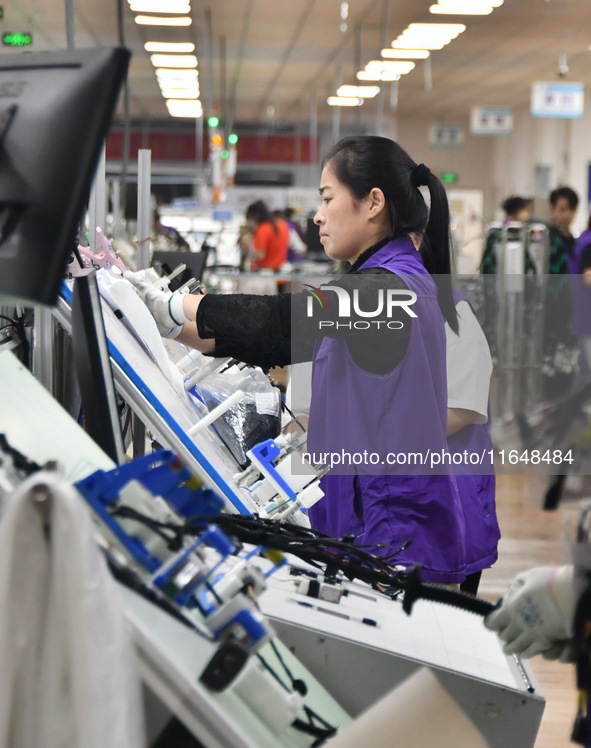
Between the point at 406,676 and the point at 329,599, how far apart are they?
0.64 feet

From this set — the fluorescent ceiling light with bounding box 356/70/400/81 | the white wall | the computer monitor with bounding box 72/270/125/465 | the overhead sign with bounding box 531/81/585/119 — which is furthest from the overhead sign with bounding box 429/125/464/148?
the computer monitor with bounding box 72/270/125/465

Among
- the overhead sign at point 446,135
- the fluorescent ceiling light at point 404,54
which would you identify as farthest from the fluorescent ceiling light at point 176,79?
the overhead sign at point 446,135

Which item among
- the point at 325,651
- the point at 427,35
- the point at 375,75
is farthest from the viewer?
the point at 375,75

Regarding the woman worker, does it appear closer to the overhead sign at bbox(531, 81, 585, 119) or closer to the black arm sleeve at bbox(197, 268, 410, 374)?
the black arm sleeve at bbox(197, 268, 410, 374)

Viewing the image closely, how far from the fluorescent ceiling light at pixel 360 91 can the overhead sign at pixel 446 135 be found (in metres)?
3.37

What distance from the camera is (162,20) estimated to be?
36.2 ft

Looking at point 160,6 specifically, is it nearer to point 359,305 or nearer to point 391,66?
point 391,66

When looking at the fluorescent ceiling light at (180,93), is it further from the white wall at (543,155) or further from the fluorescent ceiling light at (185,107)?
the white wall at (543,155)

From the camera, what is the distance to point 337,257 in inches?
93.2

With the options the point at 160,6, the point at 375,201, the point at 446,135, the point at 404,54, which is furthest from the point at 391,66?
the point at 375,201

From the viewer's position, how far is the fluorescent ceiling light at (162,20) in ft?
35.8

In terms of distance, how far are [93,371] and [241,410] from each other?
1.28m

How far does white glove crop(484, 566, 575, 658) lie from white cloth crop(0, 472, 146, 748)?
525 mm

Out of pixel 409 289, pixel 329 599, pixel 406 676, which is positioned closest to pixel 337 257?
pixel 409 289
